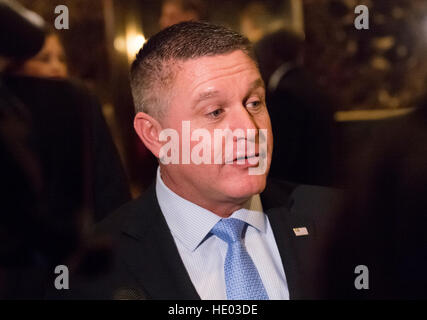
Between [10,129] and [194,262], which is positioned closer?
[194,262]

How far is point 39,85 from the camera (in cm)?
112

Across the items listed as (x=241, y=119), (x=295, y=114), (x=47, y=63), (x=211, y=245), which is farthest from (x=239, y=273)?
(x=47, y=63)

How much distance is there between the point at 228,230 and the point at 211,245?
52mm

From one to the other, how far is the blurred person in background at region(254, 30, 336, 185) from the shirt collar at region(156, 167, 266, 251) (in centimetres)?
15

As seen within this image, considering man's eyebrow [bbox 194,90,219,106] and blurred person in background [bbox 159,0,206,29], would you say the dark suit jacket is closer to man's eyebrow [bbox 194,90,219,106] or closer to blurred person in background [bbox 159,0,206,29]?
man's eyebrow [bbox 194,90,219,106]

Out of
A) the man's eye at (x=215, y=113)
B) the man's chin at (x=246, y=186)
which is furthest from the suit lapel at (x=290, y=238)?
the man's eye at (x=215, y=113)

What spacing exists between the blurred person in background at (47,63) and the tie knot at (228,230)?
0.53 meters

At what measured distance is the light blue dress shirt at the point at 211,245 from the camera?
3.27ft

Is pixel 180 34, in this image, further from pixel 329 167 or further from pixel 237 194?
pixel 329 167

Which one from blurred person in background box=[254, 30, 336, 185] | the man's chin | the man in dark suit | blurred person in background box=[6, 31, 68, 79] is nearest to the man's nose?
the man in dark suit

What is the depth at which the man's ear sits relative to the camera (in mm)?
1030
